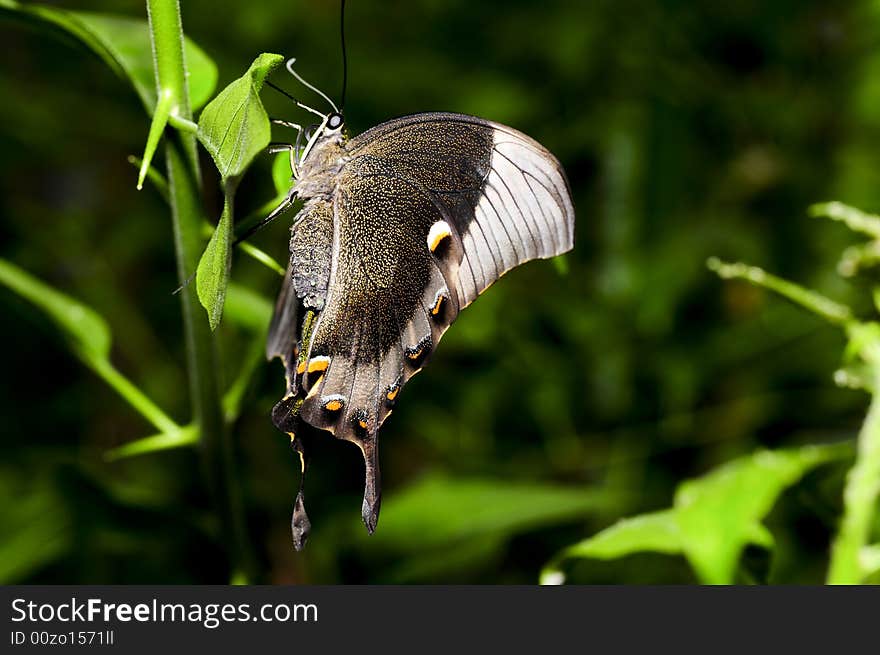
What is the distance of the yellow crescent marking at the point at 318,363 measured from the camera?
853 mm

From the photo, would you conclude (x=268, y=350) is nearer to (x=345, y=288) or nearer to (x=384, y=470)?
(x=345, y=288)

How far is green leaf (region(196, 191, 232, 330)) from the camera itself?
1.75 ft

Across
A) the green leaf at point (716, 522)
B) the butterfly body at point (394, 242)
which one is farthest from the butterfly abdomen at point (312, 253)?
the green leaf at point (716, 522)

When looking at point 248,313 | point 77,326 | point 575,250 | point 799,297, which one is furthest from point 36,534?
point 575,250

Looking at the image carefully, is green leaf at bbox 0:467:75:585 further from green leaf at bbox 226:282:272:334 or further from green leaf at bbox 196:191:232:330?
green leaf at bbox 196:191:232:330

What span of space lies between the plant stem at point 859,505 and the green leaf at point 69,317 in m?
0.80

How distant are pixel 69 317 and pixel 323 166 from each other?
1.15 ft

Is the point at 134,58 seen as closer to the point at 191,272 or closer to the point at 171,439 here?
the point at 191,272

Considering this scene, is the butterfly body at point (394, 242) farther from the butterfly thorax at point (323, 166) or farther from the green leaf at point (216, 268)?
the green leaf at point (216, 268)

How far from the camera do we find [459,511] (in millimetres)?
1294

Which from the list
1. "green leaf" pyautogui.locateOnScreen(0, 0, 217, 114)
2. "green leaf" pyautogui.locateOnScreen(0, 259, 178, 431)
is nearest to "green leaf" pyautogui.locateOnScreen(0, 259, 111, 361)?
"green leaf" pyautogui.locateOnScreen(0, 259, 178, 431)

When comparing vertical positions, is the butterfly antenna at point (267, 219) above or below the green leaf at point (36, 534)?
above

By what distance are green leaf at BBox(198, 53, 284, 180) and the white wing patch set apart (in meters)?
0.34

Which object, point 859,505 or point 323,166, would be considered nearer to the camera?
point 859,505
